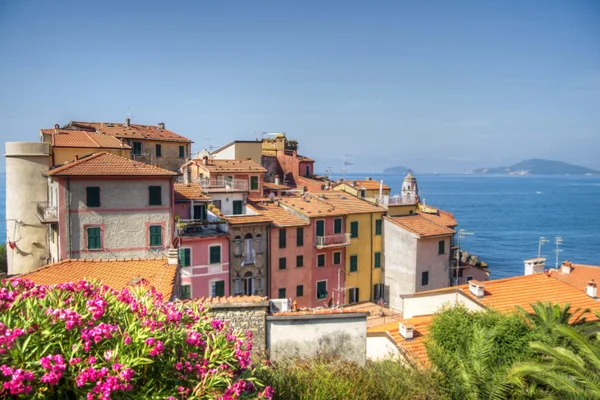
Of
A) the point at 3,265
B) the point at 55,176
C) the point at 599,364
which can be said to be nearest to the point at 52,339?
the point at 599,364

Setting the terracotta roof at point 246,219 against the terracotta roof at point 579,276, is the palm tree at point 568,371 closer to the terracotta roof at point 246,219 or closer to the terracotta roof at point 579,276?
the terracotta roof at point 579,276

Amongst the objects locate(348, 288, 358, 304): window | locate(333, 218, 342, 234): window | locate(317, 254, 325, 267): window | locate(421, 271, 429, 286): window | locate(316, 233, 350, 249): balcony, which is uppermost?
locate(333, 218, 342, 234): window

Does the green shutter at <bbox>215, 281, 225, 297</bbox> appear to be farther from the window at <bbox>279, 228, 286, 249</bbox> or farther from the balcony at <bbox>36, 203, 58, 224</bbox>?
the balcony at <bbox>36, 203, 58, 224</bbox>

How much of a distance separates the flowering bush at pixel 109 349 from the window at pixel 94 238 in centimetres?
1983

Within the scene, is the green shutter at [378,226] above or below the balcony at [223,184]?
below

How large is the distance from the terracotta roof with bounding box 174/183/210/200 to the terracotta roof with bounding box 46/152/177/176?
422cm

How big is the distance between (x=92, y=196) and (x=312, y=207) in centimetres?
1618

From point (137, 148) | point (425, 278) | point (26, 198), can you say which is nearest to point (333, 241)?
point (425, 278)

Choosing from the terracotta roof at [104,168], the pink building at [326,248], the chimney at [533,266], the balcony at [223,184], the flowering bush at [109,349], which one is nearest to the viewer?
the flowering bush at [109,349]

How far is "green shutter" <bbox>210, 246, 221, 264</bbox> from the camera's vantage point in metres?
30.6

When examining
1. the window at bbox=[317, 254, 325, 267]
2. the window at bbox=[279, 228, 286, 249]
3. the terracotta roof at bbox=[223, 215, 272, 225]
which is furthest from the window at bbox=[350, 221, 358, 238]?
the terracotta roof at bbox=[223, 215, 272, 225]

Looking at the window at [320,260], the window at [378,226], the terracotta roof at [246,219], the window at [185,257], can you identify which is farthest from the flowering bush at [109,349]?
the window at [378,226]

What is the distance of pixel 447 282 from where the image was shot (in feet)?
128

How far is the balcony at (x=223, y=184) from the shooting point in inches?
1378
